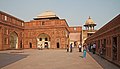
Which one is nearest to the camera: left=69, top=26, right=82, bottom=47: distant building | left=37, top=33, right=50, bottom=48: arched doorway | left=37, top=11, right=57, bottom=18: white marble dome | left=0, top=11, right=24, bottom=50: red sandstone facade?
left=0, top=11, right=24, bottom=50: red sandstone facade

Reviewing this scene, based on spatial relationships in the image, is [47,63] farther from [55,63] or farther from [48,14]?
[48,14]

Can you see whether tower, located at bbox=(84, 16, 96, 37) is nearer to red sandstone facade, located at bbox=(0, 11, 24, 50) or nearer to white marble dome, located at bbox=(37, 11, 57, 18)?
white marble dome, located at bbox=(37, 11, 57, 18)

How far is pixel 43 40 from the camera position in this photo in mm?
43438

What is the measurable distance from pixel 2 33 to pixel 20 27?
423 inches

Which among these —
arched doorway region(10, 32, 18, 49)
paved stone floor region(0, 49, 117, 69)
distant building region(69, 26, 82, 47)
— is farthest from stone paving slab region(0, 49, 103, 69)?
distant building region(69, 26, 82, 47)

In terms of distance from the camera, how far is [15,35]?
132ft

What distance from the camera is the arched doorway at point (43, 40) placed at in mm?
42922

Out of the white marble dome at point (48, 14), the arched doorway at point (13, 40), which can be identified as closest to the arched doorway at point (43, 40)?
the arched doorway at point (13, 40)

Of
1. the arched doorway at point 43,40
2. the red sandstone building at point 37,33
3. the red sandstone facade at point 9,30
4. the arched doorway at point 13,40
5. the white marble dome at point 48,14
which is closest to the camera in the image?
the red sandstone facade at point 9,30

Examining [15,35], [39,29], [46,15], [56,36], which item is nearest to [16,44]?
[15,35]

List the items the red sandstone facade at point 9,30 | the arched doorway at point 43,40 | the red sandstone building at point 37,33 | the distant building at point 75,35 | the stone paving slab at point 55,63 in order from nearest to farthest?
1. the stone paving slab at point 55,63
2. the red sandstone facade at point 9,30
3. the red sandstone building at point 37,33
4. the arched doorway at point 43,40
5. the distant building at point 75,35

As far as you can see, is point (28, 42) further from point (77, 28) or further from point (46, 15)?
point (77, 28)

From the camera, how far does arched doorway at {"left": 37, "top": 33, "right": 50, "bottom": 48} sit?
1690 inches

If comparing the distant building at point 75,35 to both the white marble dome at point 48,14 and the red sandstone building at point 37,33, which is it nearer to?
the white marble dome at point 48,14
